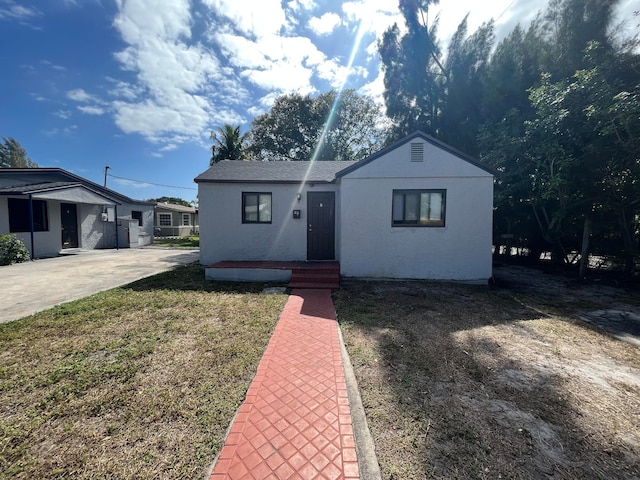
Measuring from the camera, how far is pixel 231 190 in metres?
8.93

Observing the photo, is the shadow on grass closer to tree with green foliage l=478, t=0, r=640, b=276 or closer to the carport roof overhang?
the carport roof overhang

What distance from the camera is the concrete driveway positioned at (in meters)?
5.26

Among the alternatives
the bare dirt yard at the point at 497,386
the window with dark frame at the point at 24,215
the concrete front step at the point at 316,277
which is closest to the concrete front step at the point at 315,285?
the concrete front step at the point at 316,277

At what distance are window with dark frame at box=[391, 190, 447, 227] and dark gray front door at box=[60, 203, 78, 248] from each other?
16.3 m

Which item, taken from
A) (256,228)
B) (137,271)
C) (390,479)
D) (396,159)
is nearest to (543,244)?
(396,159)

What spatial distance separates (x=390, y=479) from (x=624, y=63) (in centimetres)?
1108

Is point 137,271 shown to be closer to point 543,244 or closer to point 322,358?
point 322,358

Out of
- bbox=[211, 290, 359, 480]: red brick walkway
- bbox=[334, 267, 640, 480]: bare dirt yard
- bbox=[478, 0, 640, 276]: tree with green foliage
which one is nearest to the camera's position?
bbox=[211, 290, 359, 480]: red brick walkway

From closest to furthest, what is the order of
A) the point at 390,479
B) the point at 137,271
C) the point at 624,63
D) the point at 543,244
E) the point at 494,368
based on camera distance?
1. the point at 390,479
2. the point at 494,368
3. the point at 624,63
4. the point at 137,271
5. the point at 543,244

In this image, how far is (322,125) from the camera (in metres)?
26.6

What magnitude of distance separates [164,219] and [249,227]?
2239 cm

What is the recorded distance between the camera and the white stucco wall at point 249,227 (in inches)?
352

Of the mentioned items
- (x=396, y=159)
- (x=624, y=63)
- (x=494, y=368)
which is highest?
(x=624, y=63)

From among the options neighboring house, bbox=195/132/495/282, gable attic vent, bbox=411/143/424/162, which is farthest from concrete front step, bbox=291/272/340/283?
gable attic vent, bbox=411/143/424/162
